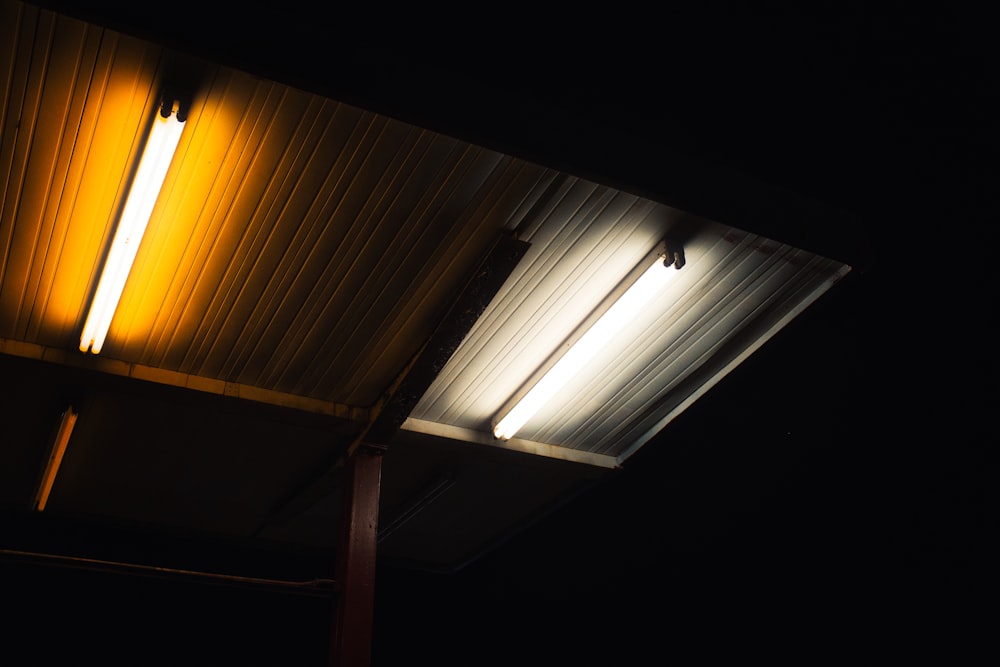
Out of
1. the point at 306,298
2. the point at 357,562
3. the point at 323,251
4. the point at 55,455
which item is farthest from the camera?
the point at 55,455

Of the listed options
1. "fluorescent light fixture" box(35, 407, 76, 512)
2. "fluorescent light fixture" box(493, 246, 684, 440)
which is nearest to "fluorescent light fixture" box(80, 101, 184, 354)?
"fluorescent light fixture" box(35, 407, 76, 512)

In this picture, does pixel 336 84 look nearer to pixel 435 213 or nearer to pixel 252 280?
pixel 435 213

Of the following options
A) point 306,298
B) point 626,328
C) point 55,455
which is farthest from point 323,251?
point 55,455

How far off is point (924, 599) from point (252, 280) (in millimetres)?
8294

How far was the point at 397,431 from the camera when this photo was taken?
716cm

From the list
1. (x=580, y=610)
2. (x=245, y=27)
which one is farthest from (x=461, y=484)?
(x=245, y=27)

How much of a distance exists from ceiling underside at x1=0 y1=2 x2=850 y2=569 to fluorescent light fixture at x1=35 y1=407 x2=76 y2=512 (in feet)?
0.42

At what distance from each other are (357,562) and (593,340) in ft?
8.78

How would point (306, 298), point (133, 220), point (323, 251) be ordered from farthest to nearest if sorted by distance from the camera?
point (306, 298)
point (323, 251)
point (133, 220)

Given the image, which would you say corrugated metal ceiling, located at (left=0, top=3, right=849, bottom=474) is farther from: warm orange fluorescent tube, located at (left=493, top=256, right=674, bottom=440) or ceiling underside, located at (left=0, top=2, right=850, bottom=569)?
warm orange fluorescent tube, located at (left=493, top=256, right=674, bottom=440)

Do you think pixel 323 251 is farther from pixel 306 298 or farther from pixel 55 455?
pixel 55 455

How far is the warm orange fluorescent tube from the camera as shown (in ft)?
19.9

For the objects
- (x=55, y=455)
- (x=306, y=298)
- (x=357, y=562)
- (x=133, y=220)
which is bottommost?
(x=357, y=562)

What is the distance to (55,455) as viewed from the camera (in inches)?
291
